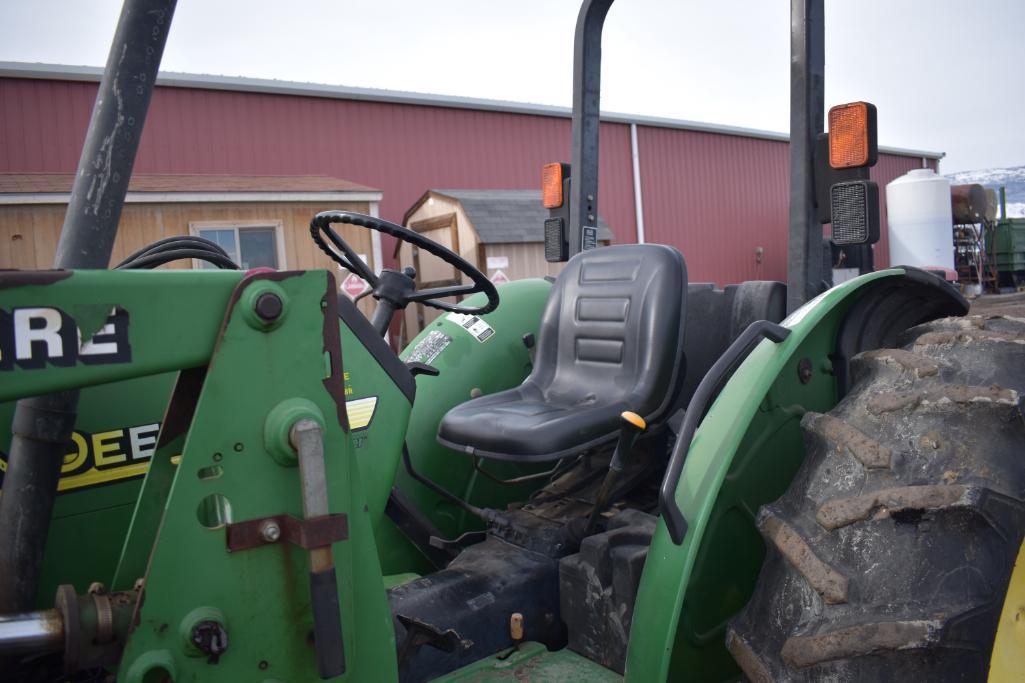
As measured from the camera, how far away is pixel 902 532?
1.25 m

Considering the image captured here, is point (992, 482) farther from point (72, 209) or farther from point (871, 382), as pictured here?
point (72, 209)

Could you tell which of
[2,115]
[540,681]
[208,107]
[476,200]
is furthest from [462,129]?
[540,681]

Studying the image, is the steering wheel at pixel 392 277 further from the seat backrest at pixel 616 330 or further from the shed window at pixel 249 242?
the shed window at pixel 249 242

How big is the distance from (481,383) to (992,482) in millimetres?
1633

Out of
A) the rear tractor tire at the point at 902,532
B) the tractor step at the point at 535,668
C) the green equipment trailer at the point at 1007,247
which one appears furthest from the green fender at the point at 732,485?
the green equipment trailer at the point at 1007,247

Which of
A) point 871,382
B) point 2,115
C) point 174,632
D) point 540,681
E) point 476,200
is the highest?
point 2,115

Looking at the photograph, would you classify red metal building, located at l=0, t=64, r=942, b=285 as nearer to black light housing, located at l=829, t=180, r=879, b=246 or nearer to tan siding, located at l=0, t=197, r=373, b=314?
tan siding, located at l=0, t=197, r=373, b=314

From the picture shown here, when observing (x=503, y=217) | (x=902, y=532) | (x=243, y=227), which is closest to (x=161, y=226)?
(x=243, y=227)

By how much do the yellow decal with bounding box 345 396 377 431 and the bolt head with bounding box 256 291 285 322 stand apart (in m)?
0.35

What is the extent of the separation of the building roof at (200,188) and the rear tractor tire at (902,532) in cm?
802

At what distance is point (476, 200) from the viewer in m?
10.1

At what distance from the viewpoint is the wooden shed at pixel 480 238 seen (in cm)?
950

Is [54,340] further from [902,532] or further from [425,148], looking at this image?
[425,148]

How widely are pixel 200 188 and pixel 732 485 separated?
8.31m
